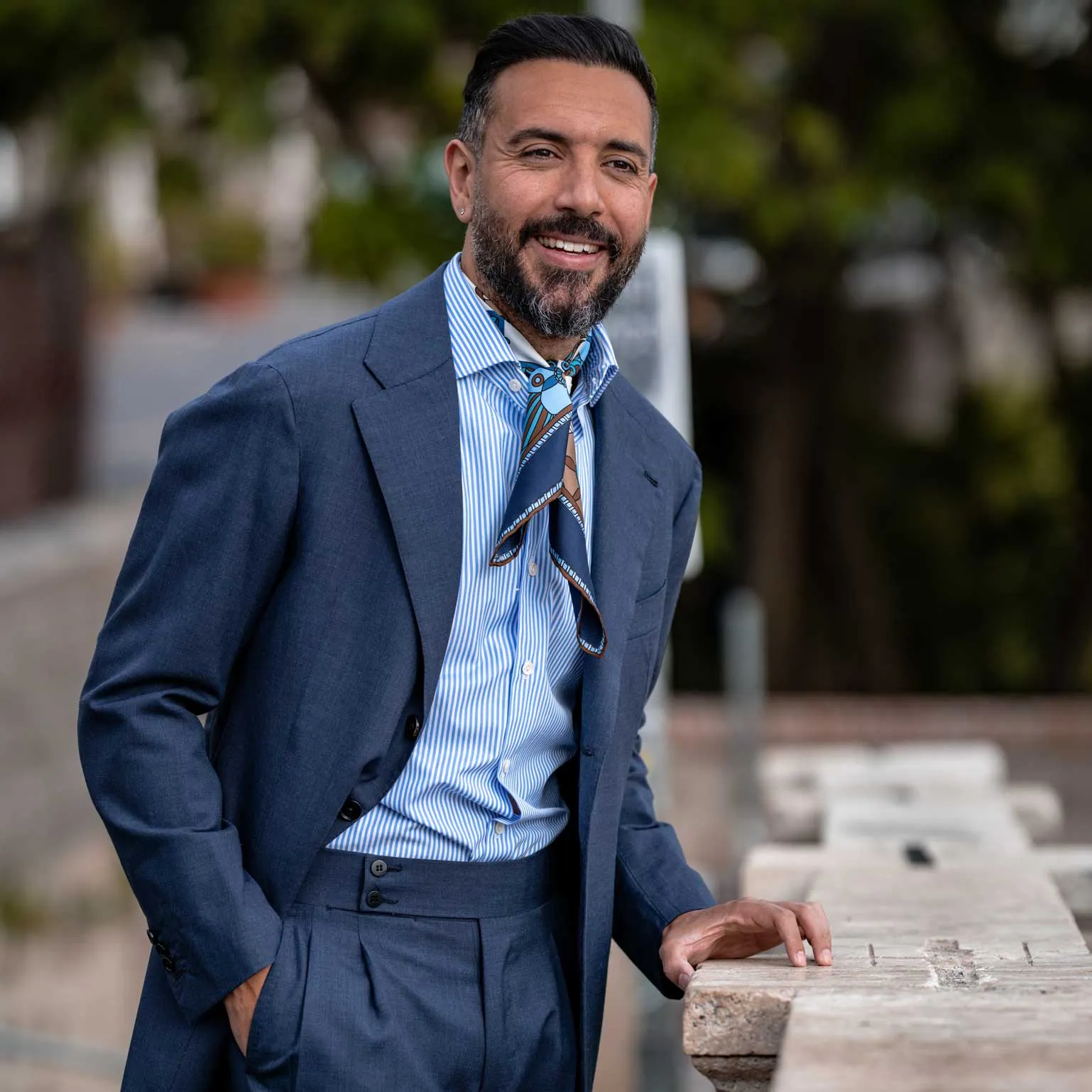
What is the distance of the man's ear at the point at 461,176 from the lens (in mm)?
2402

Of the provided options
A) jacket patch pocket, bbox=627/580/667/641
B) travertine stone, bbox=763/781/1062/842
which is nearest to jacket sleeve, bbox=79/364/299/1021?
jacket patch pocket, bbox=627/580/667/641

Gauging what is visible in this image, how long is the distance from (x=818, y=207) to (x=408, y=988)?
6862mm

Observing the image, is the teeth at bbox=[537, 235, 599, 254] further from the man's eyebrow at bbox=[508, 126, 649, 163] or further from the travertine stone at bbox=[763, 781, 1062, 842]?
the travertine stone at bbox=[763, 781, 1062, 842]

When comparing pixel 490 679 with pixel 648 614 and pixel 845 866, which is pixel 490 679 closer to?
pixel 648 614

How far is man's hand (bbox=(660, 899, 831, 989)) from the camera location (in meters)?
2.30

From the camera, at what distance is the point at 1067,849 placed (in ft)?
10.7

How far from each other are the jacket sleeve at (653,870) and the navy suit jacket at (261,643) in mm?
455

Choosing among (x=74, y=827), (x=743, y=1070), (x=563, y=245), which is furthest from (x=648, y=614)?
(x=74, y=827)

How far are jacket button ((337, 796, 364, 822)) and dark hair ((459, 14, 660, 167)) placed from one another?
822mm

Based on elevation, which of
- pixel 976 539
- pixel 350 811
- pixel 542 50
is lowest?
pixel 976 539

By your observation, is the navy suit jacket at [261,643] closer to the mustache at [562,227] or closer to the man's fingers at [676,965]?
the mustache at [562,227]

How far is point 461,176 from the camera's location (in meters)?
2.43

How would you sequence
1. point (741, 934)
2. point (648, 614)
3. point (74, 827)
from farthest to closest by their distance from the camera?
point (74, 827) → point (648, 614) → point (741, 934)

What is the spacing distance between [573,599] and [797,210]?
6633 millimetres
